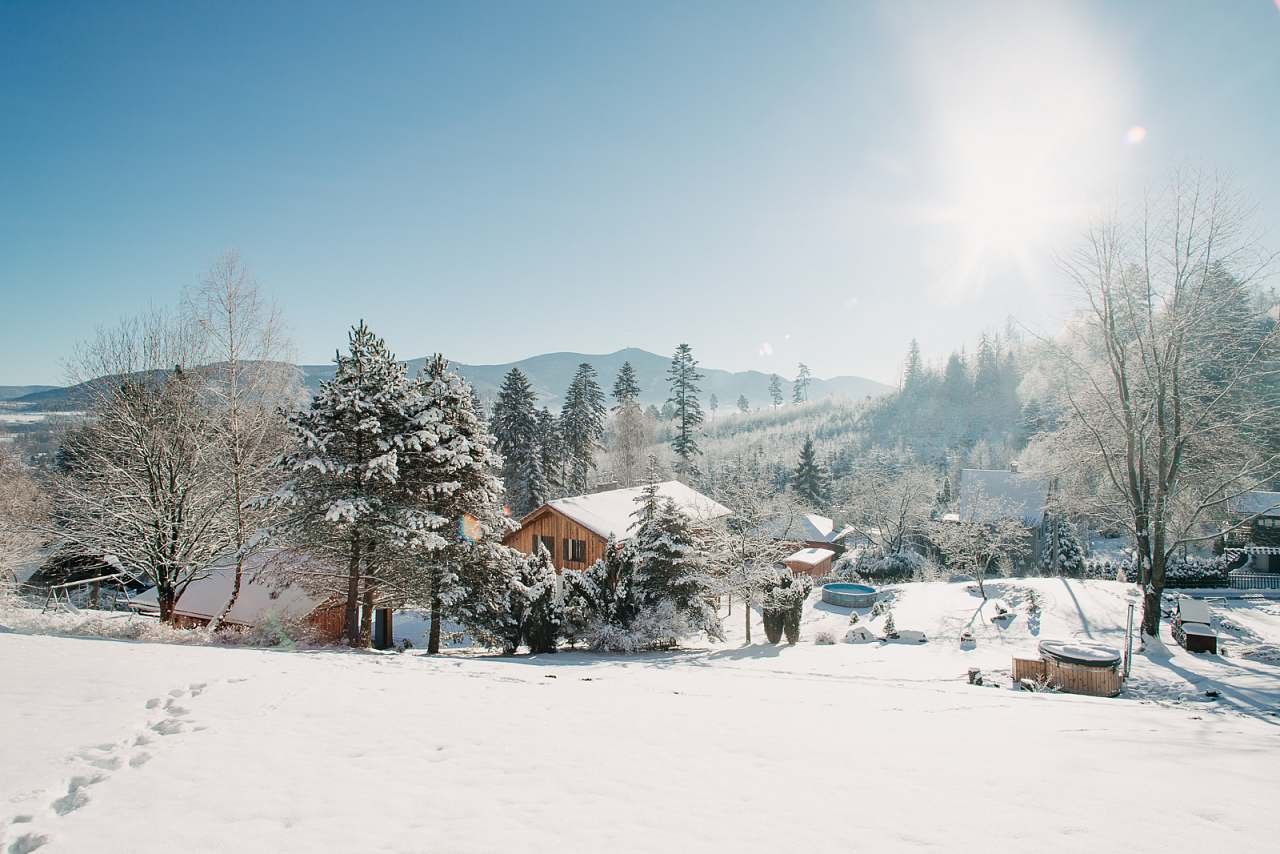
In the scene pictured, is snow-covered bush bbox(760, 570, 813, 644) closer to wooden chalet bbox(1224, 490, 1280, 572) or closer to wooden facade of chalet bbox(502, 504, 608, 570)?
wooden facade of chalet bbox(502, 504, 608, 570)

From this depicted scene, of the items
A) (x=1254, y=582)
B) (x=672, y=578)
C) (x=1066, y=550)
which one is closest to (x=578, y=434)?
(x=672, y=578)

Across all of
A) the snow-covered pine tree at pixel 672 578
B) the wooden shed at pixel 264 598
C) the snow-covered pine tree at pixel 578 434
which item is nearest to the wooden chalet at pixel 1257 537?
the snow-covered pine tree at pixel 672 578

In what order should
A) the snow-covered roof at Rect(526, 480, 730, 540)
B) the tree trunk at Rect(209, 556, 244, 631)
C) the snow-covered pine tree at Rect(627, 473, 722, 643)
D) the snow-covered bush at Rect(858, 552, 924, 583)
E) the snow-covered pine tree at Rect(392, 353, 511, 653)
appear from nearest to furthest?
the snow-covered pine tree at Rect(392, 353, 511, 653) < the tree trunk at Rect(209, 556, 244, 631) < the snow-covered pine tree at Rect(627, 473, 722, 643) < the snow-covered roof at Rect(526, 480, 730, 540) < the snow-covered bush at Rect(858, 552, 924, 583)

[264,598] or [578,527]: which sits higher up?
[578,527]

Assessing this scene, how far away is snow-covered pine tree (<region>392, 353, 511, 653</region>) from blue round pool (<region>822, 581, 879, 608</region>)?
22654mm

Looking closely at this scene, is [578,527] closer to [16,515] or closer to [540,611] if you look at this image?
[540,611]

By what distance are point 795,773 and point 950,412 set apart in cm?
14734

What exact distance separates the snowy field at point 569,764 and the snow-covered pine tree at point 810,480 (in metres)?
51.9

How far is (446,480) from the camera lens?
1647 cm

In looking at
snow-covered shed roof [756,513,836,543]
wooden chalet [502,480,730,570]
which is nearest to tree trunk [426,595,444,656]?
wooden chalet [502,480,730,570]

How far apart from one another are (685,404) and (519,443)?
22506 millimetres

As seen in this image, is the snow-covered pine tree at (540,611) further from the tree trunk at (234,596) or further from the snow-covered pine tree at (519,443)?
the snow-covered pine tree at (519,443)

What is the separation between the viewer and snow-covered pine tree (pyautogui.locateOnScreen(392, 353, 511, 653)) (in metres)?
15.9

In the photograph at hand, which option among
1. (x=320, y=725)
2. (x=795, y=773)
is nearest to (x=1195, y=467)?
(x=795, y=773)
